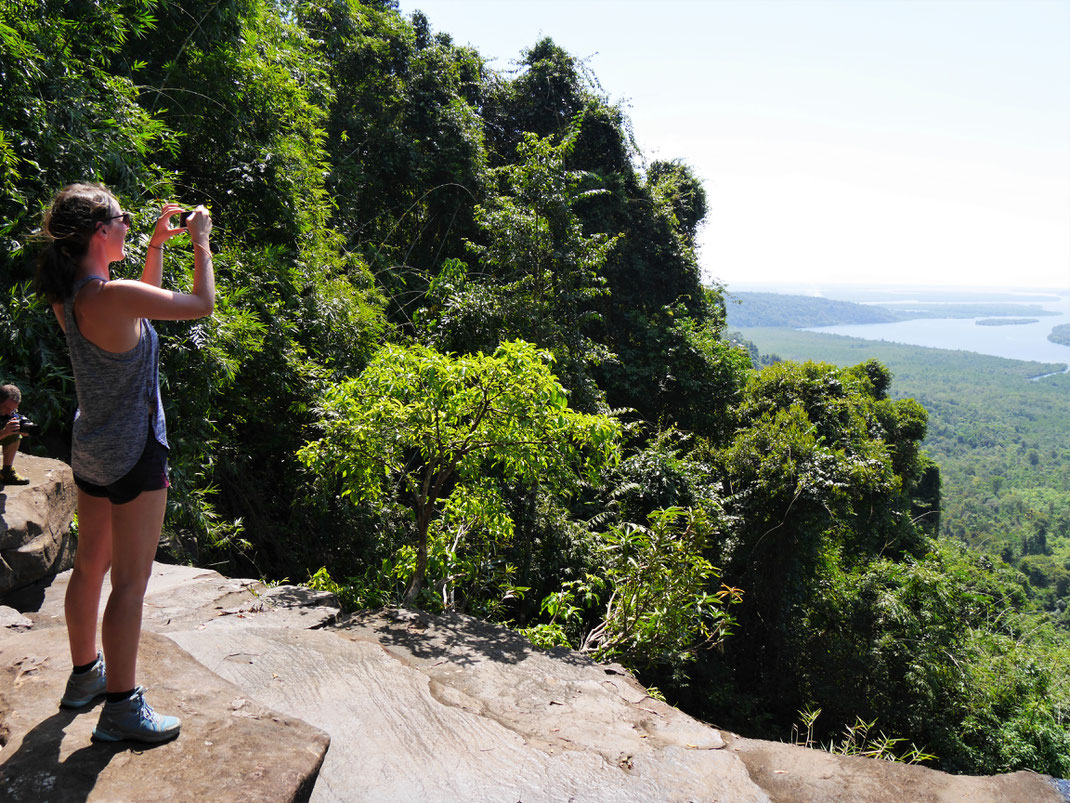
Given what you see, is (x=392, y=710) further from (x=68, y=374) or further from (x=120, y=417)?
(x=68, y=374)

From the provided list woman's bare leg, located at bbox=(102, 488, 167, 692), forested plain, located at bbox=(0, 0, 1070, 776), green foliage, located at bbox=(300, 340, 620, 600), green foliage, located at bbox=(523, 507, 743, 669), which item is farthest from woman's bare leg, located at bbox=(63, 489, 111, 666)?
green foliage, located at bbox=(523, 507, 743, 669)

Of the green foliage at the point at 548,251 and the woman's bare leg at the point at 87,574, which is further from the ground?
the green foliage at the point at 548,251

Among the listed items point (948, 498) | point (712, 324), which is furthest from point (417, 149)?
point (948, 498)

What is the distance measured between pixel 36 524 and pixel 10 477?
0.29 m

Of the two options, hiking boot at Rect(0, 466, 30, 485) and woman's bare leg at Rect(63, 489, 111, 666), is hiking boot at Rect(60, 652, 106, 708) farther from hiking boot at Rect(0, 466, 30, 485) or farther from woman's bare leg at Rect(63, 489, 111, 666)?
hiking boot at Rect(0, 466, 30, 485)

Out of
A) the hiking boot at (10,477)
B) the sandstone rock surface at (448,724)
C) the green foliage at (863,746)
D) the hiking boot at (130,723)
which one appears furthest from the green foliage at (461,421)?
the hiking boot at (130,723)

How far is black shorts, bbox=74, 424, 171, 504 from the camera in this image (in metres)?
1.82

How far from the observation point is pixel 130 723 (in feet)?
5.90

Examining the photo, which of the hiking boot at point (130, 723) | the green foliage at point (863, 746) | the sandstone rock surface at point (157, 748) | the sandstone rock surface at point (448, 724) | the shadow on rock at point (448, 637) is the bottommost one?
the green foliage at point (863, 746)

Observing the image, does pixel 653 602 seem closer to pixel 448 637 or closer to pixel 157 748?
pixel 448 637

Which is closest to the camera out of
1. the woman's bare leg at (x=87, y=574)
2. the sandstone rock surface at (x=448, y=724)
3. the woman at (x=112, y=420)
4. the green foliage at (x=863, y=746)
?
the woman at (x=112, y=420)

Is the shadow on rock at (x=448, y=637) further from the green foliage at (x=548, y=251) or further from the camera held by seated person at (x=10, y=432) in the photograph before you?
the green foliage at (x=548, y=251)

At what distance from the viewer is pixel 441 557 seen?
5.38 metres

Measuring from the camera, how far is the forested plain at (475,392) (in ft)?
15.5
